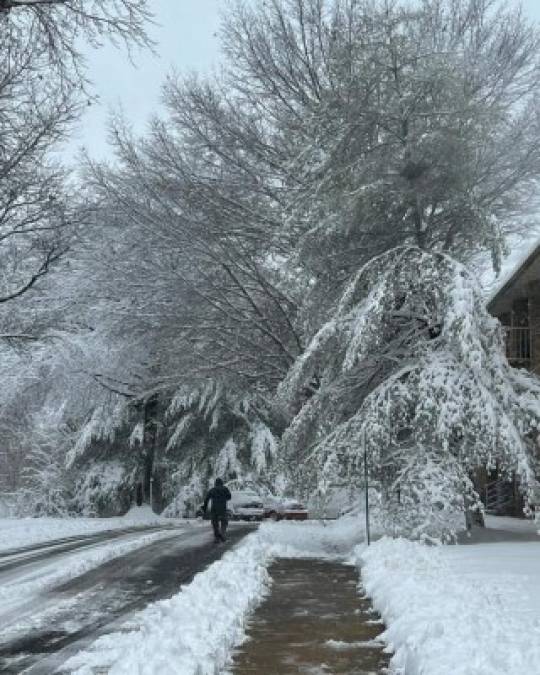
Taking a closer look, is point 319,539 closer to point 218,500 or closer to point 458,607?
point 218,500

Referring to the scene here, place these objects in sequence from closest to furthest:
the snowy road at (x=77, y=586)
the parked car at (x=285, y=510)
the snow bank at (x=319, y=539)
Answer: the snowy road at (x=77, y=586) < the snow bank at (x=319, y=539) < the parked car at (x=285, y=510)

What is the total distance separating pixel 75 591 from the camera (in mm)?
11016

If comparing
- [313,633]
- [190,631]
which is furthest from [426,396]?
[190,631]

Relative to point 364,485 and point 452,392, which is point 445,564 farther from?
point 364,485

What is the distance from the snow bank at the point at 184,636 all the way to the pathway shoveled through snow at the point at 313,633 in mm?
215

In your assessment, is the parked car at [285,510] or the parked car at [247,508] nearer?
the parked car at [285,510]

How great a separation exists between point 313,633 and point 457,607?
1.52 m

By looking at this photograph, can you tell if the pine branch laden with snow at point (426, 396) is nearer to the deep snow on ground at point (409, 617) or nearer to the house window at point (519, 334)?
the deep snow on ground at point (409, 617)

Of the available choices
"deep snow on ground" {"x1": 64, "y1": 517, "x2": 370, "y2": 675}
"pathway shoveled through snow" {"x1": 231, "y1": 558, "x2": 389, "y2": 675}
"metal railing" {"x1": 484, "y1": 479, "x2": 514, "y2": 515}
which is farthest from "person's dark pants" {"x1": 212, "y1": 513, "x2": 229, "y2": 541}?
"metal railing" {"x1": 484, "y1": 479, "x2": 514, "y2": 515}

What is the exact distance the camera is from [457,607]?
24.3ft

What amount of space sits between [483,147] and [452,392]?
18.7ft

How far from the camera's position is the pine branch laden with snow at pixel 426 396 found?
14.0 m

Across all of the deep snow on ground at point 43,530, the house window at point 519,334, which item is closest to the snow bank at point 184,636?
the deep snow on ground at point 43,530

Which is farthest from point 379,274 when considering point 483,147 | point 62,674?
point 62,674
